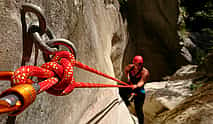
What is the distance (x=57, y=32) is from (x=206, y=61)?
4159mm

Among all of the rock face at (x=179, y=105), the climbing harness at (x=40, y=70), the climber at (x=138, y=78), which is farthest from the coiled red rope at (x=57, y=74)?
the rock face at (x=179, y=105)

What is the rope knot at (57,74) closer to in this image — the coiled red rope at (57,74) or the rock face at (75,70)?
the coiled red rope at (57,74)

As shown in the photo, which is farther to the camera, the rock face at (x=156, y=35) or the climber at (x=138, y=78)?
the rock face at (x=156, y=35)

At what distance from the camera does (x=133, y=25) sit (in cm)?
561

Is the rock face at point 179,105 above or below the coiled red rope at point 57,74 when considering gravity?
below

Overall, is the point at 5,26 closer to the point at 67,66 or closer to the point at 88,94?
the point at 67,66

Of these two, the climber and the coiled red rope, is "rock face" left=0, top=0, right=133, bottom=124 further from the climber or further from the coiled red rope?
the climber

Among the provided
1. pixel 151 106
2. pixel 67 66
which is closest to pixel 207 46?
A: pixel 151 106

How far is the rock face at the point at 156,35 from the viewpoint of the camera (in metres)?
5.57

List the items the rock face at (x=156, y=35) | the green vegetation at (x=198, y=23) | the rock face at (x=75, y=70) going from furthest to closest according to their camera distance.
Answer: the green vegetation at (x=198, y=23) < the rock face at (x=156, y=35) < the rock face at (x=75, y=70)

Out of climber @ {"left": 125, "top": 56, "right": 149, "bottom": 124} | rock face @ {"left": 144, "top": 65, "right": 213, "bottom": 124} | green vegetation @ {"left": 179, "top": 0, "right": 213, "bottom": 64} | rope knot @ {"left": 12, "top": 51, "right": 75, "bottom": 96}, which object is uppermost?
green vegetation @ {"left": 179, "top": 0, "right": 213, "bottom": 64}

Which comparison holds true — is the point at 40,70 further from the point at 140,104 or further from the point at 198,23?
the point at 198,23

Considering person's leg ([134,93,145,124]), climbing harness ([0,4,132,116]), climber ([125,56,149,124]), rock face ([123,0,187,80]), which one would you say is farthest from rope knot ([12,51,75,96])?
rock face ([123,0,187,80])

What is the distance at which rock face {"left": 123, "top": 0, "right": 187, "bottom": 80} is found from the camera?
557cm
